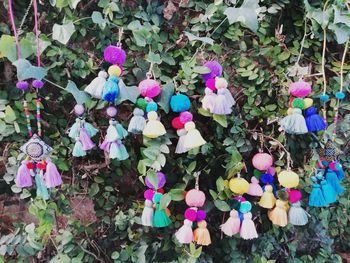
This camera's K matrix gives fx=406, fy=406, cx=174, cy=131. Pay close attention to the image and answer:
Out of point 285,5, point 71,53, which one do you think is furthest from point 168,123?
point 285,5

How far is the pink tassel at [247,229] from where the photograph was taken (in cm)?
A: 106

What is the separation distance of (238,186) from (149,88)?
349mm

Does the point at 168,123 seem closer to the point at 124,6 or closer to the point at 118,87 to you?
the point at 118,87

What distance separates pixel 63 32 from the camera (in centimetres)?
96

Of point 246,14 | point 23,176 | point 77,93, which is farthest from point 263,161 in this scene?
point 23,176

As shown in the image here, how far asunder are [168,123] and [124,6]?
35cm

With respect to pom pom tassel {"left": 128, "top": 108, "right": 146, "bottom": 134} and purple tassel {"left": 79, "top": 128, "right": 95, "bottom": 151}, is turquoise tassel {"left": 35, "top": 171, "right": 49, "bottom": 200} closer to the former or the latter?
purple tassel {"left": 79, "top": 128, "right": 95, "bottom": 151}

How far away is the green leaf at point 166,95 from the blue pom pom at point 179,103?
0.04 ft

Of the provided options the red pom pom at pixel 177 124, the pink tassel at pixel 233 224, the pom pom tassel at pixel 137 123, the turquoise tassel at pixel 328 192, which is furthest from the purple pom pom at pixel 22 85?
the turquoise tassel at pixel 328 192

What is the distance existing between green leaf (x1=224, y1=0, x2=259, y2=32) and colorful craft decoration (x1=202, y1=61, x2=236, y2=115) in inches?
4.8

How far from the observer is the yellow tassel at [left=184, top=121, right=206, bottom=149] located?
38.5 inches

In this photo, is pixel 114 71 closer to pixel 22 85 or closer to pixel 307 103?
pixel 22 85

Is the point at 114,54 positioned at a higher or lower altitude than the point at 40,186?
higher

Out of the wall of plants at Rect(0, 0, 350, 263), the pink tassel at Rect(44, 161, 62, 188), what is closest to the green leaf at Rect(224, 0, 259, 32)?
the wall of plants at Rect(0, 0, 350, 263)
